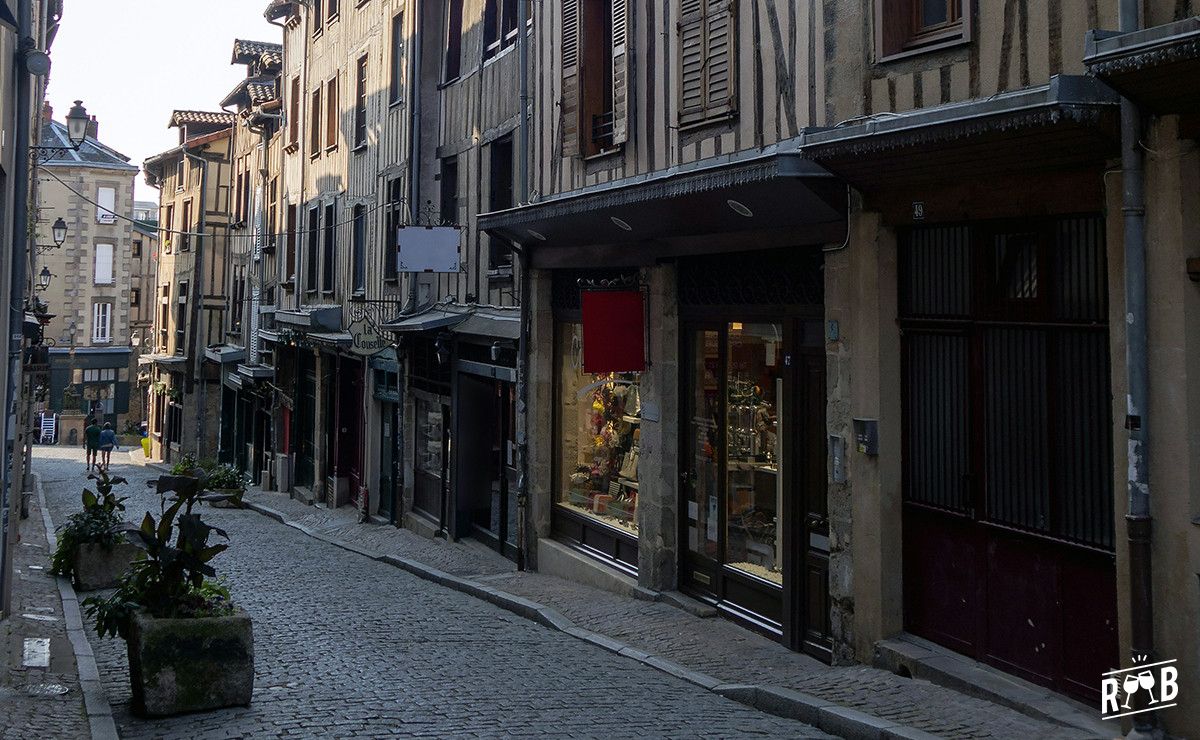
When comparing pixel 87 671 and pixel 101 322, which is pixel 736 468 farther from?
pixel 101 322

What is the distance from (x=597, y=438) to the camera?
12594 mm

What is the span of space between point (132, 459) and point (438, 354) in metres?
33.1

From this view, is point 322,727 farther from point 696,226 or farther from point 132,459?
point 132,459

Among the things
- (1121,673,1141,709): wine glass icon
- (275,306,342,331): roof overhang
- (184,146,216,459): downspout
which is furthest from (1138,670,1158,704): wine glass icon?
(184,146,216,459): downspout

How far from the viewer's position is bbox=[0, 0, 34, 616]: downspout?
32.2ft

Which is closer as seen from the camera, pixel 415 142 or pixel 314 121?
pixel 415 142

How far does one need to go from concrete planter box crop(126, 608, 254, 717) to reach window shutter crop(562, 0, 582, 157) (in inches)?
275

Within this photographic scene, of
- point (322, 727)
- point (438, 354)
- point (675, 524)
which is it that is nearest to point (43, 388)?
point (438, 354)

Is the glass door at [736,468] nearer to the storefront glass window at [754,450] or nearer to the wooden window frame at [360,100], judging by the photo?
the storefront glass window at [754,450]

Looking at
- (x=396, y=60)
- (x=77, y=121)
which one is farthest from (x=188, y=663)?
(x=396, y=60)

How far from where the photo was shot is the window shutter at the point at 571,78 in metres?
12.3

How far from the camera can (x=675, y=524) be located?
10875 mm

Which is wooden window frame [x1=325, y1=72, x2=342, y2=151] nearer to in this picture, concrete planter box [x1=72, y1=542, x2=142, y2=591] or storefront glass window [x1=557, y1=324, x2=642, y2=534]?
storefront glass window [x1=557, y1=324, x2=642, y2=534]

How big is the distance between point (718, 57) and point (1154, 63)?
16.2 ft
